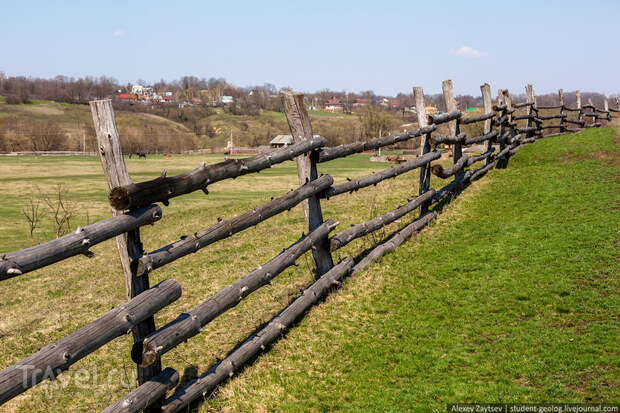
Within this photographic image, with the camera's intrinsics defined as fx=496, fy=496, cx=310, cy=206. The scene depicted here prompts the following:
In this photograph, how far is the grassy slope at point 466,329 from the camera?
3574 millimetres

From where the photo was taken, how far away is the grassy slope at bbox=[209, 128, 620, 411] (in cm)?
357

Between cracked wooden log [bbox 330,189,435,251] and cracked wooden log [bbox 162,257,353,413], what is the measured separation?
30 centimetres

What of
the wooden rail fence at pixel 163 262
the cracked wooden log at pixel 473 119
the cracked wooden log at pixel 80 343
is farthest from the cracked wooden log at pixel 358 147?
the cracked wooden log at pixel 80 343

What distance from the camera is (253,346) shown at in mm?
4512

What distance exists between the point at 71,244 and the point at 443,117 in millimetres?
7671

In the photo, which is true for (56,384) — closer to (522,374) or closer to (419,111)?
(522,374)

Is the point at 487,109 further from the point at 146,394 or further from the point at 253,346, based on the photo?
the point at 146,394

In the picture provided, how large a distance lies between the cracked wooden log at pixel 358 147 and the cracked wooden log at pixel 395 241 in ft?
4.55

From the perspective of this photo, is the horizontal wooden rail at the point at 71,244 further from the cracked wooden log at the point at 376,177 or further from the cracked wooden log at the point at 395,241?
the cracked wooden log at the point at 395,241

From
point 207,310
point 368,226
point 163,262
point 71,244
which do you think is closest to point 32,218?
point 368,226

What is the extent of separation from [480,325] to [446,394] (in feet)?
3.84

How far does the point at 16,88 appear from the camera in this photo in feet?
499

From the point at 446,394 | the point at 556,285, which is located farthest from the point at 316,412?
the point at 556,285

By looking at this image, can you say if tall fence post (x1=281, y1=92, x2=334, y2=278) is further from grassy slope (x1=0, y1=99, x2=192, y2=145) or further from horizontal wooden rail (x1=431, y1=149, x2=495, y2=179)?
grassy slope (x1=0, y1=99, x2=192, y2=145)
